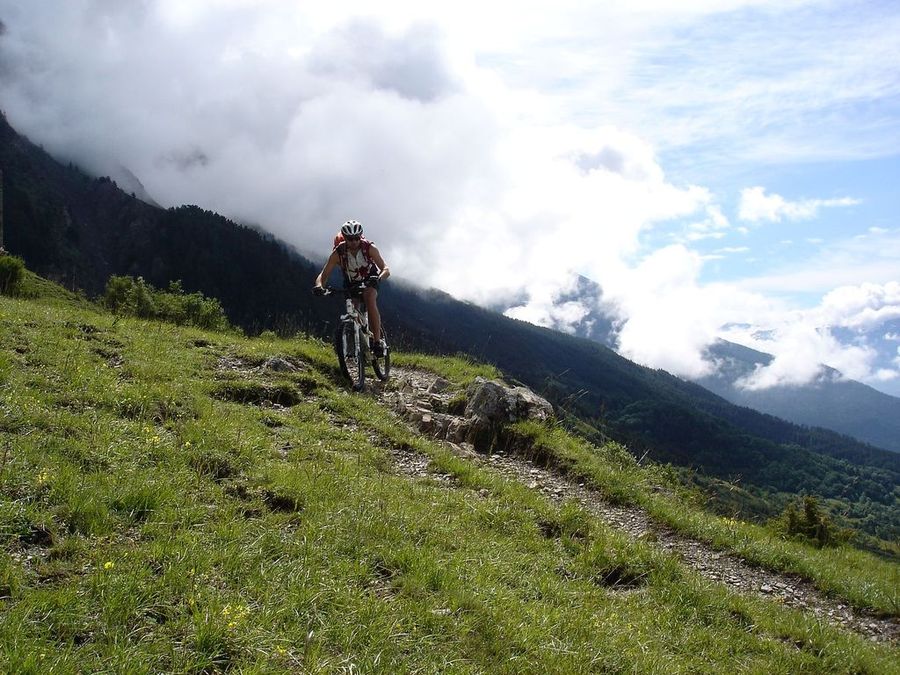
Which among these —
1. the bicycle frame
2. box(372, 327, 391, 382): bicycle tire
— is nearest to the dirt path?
the bicycle frame

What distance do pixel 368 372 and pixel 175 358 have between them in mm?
5139

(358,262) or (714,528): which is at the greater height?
(358,262)

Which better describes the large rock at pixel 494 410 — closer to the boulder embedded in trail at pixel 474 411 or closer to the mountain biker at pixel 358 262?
the boulder embedded in trail at pixel 474 411

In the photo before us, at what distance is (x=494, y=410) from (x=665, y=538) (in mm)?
4849

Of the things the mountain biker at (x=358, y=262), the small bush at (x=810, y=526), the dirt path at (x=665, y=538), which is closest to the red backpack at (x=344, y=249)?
the mountain biker at (x=358, y=262)

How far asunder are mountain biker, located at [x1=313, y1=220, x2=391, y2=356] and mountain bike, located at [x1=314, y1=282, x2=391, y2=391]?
20cm

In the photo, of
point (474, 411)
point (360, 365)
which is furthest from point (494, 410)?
point (360, 365)

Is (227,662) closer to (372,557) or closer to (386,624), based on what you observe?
(386,624)

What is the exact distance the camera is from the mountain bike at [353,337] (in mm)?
13395

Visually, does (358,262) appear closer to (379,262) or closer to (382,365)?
(379,262)

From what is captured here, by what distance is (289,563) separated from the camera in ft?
16.0

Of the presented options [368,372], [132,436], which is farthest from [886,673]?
[368,372]

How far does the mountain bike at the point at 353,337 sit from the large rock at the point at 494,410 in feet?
9.24

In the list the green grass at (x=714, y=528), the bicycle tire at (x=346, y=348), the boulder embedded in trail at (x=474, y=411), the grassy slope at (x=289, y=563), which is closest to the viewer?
the grassy slope at (x=289, y=563)
